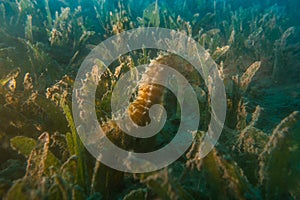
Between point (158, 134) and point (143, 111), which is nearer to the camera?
point (143, 111)

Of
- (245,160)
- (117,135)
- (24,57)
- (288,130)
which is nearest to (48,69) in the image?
(24,57)

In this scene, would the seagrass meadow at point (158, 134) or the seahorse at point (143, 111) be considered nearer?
the seagrass meadow at point (158, 134)

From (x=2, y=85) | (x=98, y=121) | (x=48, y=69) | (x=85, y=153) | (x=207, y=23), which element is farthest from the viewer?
(x=207, y=23)

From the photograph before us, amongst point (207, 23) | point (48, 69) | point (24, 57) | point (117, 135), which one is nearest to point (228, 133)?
point (117, 135)

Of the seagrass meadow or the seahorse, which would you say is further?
the seahorse

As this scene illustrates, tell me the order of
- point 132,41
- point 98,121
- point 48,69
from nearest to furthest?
point 98,121 → point 48,69 → point 132,41

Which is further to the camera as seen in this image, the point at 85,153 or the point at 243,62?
the point at 243,62

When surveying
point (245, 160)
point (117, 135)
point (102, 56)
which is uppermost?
point (102, 56)

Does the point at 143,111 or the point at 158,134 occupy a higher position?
the point at 143,111

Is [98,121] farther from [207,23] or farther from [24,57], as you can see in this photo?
[207,23]

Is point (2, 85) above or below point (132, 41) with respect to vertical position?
below
